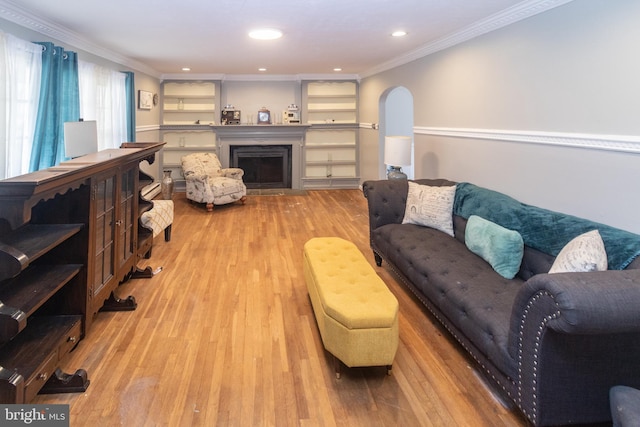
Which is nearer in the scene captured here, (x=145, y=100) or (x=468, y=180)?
(x=468, y=180)

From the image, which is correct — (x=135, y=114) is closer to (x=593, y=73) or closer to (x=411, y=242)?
(x=411, y=242)

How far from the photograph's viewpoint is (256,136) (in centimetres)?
869

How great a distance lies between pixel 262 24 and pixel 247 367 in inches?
118

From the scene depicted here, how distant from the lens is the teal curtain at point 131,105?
615cm

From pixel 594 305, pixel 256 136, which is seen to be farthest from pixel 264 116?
pixel 594 305

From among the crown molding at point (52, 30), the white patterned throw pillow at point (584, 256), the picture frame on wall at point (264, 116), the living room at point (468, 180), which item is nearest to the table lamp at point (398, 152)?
the living room at point (468, 180)

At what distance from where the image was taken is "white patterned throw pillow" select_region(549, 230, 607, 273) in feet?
7.02

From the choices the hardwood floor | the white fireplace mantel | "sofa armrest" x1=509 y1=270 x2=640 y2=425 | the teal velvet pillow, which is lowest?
the hardwood floor

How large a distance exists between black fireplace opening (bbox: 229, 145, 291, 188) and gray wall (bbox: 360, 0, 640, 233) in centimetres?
450

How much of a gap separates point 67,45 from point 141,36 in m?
0.72

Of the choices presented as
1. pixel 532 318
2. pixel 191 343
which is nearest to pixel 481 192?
pixel 532 318

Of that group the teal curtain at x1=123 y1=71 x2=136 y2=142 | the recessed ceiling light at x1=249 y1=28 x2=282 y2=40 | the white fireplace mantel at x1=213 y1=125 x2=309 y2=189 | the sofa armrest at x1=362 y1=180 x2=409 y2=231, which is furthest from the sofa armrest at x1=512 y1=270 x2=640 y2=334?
the white fireplace mantel at x1=213 y1=125 x2=309 y2=189

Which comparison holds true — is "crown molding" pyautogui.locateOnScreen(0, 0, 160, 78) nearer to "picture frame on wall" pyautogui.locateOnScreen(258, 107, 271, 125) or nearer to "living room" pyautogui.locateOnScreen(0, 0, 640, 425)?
"living room" pyautogui.locateOnScreen(0, 0, 640, 425)

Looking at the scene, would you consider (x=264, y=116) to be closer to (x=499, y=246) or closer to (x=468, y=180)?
(x=468, y=180)
